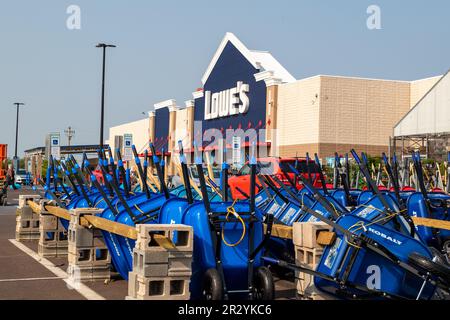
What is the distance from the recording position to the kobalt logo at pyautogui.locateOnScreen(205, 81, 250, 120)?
145 ft

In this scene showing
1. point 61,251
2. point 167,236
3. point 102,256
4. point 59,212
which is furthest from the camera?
point 61,251

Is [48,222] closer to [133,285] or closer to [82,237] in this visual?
[82,237]

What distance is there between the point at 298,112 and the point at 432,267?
109 ft

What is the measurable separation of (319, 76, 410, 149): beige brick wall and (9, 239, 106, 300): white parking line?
25.5 metres

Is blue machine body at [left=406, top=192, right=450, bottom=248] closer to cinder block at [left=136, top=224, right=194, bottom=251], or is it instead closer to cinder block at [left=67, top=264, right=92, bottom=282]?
cinder block at [left=67, top=264, right=92, bottom=282]

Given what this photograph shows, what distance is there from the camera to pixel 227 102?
153ft

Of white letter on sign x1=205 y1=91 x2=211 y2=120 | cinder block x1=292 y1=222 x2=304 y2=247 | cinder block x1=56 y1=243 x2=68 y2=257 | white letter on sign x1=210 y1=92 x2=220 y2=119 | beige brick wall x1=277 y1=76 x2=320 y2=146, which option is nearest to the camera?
cinder block x1=292 y1=222 x2=304 y2=247

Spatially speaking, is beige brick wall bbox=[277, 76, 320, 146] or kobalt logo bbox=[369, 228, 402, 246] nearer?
kobalt logo bbox=[369, 228, 402, 246]

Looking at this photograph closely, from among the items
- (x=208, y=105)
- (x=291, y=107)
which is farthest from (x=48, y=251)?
(x=208, y=105)

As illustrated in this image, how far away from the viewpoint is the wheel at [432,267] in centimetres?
704

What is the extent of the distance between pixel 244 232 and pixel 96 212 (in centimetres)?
349

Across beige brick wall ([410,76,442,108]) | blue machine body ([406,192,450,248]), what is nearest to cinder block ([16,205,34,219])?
blue machine body ([406,192,450,248])
